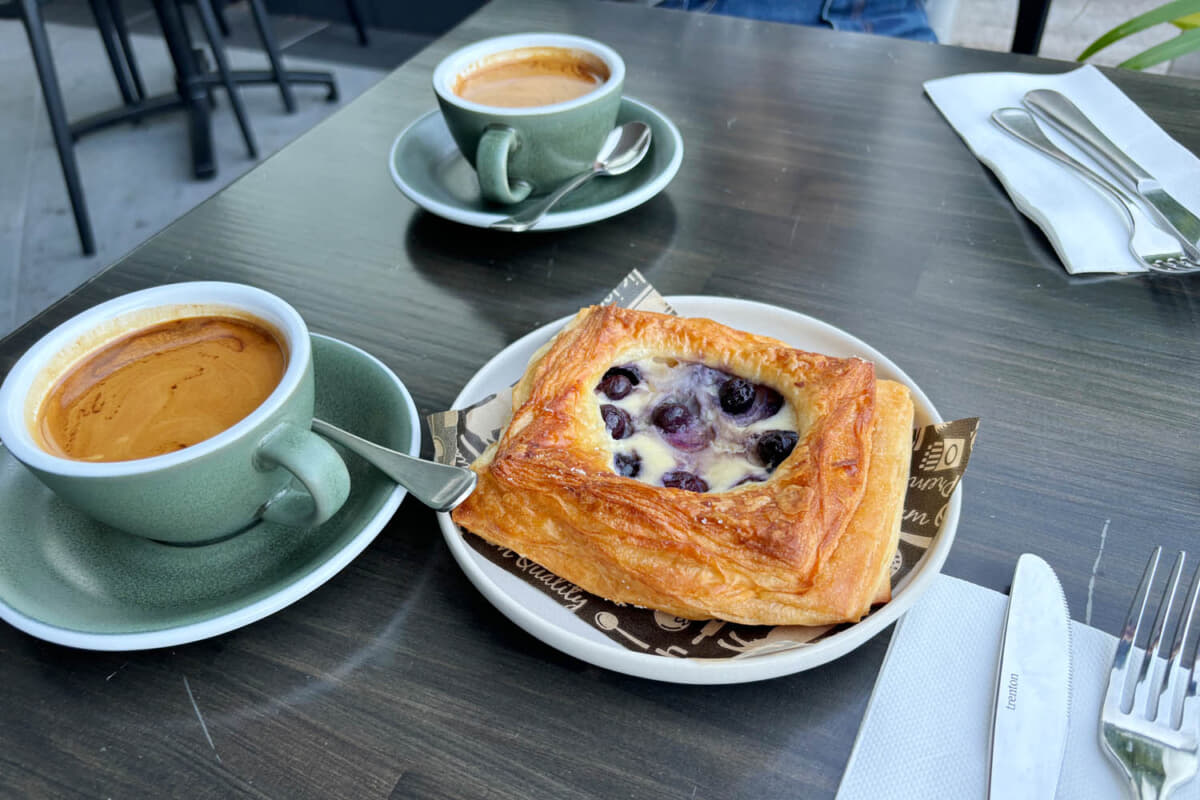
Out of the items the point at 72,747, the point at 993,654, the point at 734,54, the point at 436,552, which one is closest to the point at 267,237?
the point at 436,552

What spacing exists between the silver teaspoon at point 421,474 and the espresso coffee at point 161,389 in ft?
0.32

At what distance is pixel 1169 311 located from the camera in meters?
1.05

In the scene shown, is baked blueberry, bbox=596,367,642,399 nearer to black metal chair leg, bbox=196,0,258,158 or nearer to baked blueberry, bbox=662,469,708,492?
baked blueberry, bbox=662,469,708,492

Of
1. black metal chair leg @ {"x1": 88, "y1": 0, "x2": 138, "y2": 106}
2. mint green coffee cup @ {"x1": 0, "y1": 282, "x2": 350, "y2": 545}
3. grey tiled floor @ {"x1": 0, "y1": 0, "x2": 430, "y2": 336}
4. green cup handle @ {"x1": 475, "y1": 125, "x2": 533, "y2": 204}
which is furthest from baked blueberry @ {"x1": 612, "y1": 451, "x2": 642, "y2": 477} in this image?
black metal chair leg @ {"x1": 88, "y1": 0, "x2": 138, "y2": 106}

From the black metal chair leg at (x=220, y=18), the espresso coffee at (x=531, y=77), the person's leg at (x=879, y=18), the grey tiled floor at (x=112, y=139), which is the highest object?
the espresso coffee at (x=531, y=77)

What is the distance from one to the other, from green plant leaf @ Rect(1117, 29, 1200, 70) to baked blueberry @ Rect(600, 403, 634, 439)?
1.36 m

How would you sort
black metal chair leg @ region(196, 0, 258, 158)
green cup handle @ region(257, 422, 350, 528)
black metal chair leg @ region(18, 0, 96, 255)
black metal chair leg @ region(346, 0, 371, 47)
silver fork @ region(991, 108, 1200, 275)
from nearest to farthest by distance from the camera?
green cup handle @ region(257, 422, 350, 528)
silver fork @ region(991, 108, 1200, 275)
black metal chair leg @ region(18, 0, 96, 255)
black metal chair leg @ region(196, 0, 258, 158)
black metal chair leg @ region(346, 0, 371, 47)

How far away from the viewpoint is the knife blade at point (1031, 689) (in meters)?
0.61

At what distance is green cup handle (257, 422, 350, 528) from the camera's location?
0.69 metres

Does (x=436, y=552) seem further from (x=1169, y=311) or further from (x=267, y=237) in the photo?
(x=1169, y=311)

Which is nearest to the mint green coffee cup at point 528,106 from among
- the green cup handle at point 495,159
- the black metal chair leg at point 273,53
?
the green cup handle at point 495,159

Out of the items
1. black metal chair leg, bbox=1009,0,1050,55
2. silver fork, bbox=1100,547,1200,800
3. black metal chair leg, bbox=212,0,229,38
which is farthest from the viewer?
black metal chair leg, bbox=212,0,229,38

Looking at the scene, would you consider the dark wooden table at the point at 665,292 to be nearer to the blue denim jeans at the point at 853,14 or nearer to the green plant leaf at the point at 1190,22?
the green plant leaf at the point at 1190,22

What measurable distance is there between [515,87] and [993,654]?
1024 millimetres
